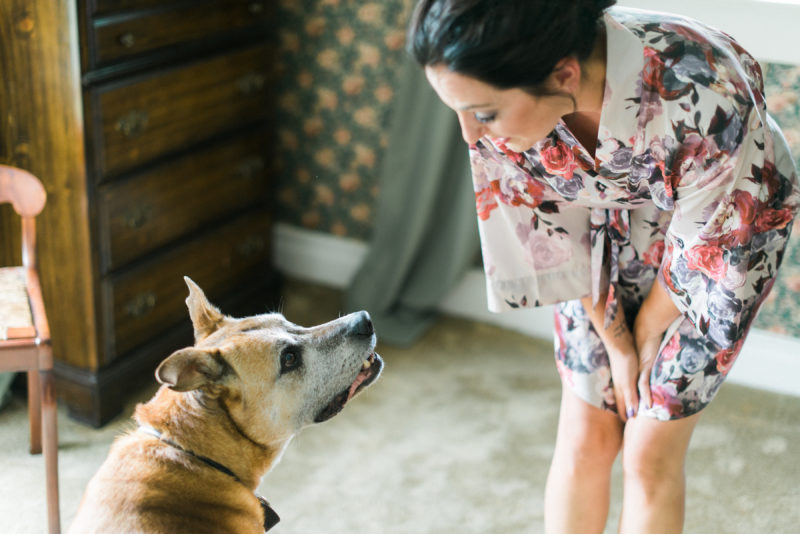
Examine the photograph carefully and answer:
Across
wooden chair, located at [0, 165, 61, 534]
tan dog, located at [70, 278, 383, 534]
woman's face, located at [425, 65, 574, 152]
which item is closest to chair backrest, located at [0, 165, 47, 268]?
wooden chair, located at [0, 165, 61, 534]

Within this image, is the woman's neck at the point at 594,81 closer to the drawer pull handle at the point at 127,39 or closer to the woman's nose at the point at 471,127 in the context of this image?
the woman's nose at the point at 471,127

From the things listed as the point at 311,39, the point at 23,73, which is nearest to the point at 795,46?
Answer: the point at 311,39

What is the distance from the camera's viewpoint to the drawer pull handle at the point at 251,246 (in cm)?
279

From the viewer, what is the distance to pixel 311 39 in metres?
2.93

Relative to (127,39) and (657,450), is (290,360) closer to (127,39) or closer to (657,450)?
(657,450)

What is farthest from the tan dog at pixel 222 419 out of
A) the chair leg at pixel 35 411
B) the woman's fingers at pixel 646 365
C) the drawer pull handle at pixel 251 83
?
→ the drawer pull handle at pixel 251 83

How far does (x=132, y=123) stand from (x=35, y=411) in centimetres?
73

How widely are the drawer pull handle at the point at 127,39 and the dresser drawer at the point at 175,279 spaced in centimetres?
58

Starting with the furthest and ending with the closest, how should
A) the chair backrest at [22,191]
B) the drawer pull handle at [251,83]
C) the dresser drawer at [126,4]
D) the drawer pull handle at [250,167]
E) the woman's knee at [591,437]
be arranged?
the drawer pull handle at [250,167], the drawer pull handle at [251,83], the dresser drawer at [126,4], the chair backrest at [22,191], the woman's knee at [591,437]

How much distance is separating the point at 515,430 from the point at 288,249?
1184 mm

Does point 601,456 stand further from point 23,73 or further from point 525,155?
point 23,73

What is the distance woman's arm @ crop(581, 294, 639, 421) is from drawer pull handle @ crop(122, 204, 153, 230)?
4.01 ft

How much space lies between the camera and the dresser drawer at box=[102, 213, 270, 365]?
2301 millimetres

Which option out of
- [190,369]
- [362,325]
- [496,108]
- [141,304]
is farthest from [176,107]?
[496,108]
